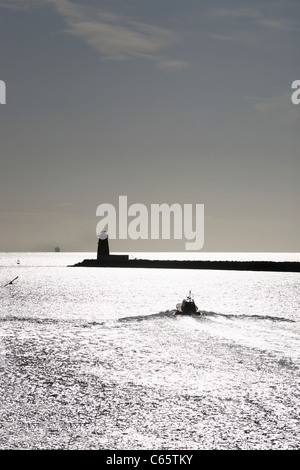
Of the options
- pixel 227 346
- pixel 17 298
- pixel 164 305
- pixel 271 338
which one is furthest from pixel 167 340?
pixel 17 298

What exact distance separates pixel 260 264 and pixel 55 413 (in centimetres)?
16869

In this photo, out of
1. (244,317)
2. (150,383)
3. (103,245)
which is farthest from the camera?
(103,245)

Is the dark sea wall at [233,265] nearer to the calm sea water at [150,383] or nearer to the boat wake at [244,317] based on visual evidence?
the boat wake at [244,317]

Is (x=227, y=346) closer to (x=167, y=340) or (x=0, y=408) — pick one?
(x=167, y=340)

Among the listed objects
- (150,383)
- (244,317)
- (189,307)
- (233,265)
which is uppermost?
(233,265)

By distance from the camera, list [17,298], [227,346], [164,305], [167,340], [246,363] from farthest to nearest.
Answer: [17,298] → [164,305] → [167,340] → [227,346] → [246,363]

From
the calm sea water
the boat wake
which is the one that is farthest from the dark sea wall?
the calm sea water

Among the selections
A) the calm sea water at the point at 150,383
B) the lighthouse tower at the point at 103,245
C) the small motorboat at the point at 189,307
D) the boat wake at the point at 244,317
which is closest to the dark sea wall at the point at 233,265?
the lighthouse tower at the point at 103,245

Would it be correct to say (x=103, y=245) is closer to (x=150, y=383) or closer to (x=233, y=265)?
(x=233, y=265)

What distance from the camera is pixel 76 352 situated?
1836 inches

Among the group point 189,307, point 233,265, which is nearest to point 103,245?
point 233,265

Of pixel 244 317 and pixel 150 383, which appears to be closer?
pixel 150 383
